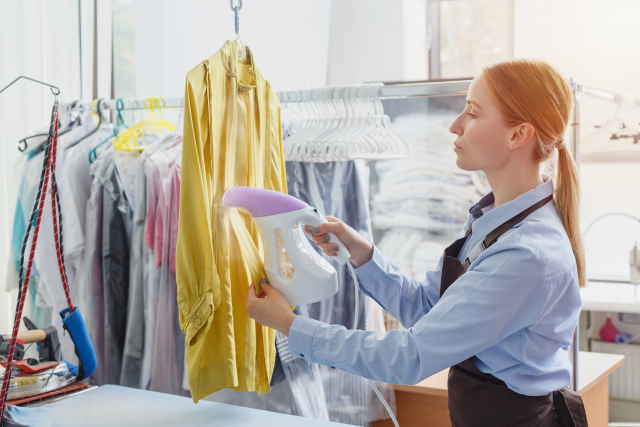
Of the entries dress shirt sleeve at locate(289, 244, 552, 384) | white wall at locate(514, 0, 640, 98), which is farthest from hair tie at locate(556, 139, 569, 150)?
white wall at locate(514, 0, 640, 98)

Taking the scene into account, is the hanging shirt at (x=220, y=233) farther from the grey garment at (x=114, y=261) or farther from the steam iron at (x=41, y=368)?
the grey garment at (x=114, y=261)

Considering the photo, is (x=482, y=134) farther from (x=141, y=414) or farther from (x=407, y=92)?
(x=141, y=414)

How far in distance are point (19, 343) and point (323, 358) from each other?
880 millimetres

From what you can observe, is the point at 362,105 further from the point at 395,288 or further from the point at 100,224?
the point at 100,224

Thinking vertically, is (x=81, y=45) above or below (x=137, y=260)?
above

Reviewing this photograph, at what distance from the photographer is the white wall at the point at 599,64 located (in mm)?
2941

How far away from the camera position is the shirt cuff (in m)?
1.04

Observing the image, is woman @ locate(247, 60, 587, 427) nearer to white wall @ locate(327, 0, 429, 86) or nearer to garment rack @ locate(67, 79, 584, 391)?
garment rack @ locate(67, 79, 584, 391)

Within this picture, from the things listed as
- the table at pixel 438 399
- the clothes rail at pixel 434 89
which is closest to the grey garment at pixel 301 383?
the table at pixel 438 399

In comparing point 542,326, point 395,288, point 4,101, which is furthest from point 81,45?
point 542,326

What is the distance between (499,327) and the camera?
0.96 m

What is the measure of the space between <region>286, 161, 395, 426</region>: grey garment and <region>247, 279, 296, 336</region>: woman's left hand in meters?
0.76

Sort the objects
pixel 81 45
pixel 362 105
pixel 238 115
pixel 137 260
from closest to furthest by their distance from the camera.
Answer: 1. pixel 238 115
2. pixel 362 105
3. pixel 137 260
4. pixel 81 45

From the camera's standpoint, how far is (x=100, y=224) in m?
1.98
